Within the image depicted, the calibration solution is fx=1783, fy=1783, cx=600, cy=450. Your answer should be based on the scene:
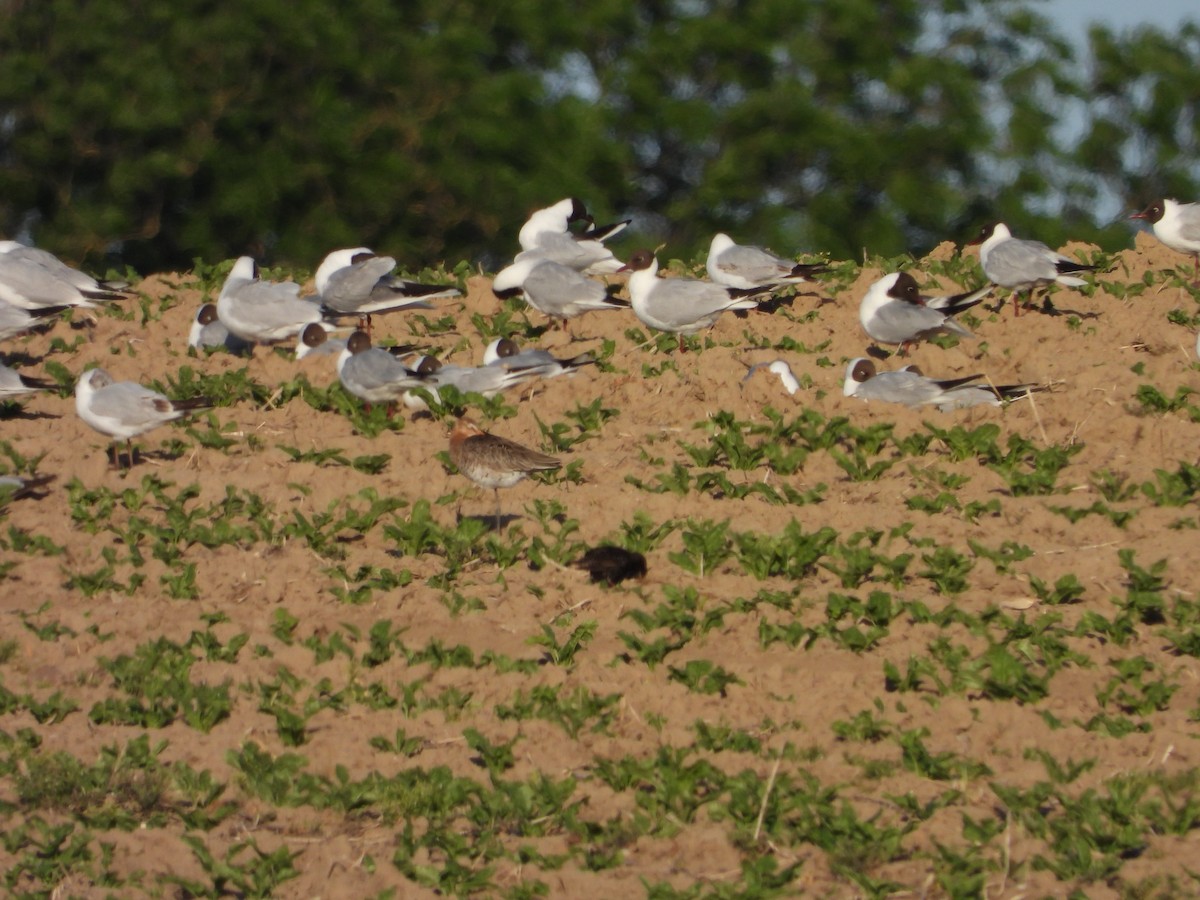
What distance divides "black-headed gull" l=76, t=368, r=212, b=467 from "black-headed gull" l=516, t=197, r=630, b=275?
14.9 feet

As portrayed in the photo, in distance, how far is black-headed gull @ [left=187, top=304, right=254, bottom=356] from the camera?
493 inches

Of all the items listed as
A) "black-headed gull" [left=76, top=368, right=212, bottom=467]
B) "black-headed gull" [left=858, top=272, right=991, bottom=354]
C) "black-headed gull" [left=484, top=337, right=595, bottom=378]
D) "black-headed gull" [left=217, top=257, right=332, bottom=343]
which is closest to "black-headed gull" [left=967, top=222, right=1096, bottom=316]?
"black-headed gull" [left=858, top=272, right=991, bottom=354]

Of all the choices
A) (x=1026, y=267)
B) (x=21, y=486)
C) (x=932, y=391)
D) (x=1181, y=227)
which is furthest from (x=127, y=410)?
(x=1181, y=227)

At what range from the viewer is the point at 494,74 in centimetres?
2358

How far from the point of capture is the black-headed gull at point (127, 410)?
9.75m

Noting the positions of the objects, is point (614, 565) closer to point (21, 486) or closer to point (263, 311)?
point (21, 486)

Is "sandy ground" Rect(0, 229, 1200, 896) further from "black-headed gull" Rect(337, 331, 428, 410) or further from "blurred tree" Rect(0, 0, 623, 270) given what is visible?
"blurred tree" Rect(0, 0, 623, 270)

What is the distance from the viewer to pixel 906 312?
37.9ft

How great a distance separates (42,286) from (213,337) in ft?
3.94

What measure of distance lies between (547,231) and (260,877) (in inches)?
402

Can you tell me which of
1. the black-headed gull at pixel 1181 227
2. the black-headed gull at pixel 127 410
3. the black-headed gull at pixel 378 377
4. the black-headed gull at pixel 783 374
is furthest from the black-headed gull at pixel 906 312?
the black-headed gull at pixel 127 410

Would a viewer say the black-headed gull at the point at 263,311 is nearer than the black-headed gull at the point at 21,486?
No

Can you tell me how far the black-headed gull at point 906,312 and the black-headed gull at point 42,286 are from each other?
5.20 metres

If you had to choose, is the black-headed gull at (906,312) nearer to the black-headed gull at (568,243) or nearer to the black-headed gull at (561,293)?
the black-headed gull at (561,293)
